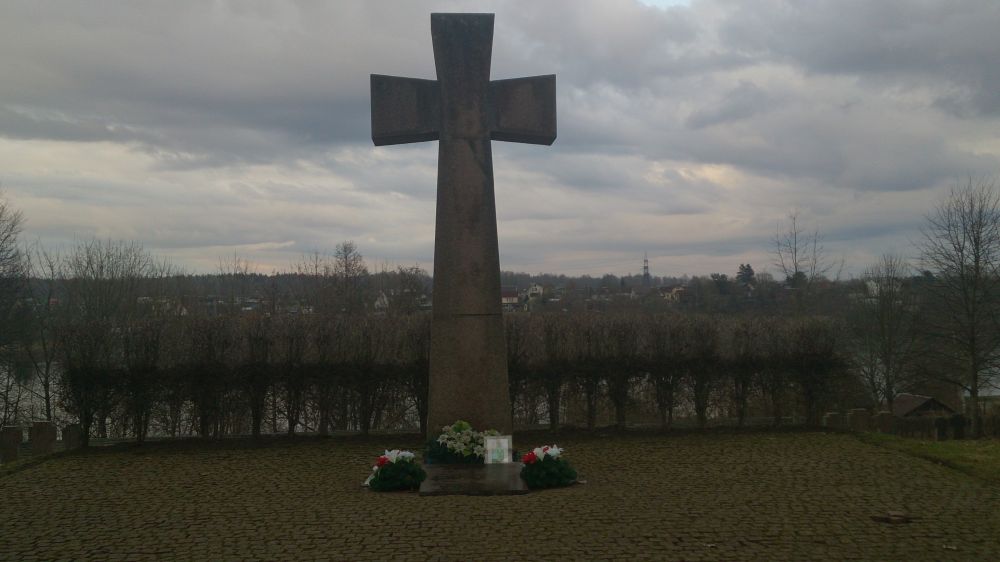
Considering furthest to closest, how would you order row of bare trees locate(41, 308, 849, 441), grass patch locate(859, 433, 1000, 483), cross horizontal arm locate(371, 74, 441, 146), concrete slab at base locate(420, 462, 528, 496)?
row of bare trees locate(41, 308, 849, 441) < cross horizontal arm locate(371, 74, 441, 146) < grass patch locate(859, 433, 1000, 483) < concrete slab at base locate(420, 462, 528, 496)

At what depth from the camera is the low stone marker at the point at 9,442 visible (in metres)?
10.8

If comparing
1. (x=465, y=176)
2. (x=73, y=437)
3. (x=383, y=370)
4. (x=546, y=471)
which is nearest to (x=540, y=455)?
(x=546, y=471)

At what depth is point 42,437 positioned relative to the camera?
450 inches

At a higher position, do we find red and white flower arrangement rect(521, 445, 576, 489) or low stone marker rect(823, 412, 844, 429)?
red and white flower arrangement rect(521, 445, 576, 489)

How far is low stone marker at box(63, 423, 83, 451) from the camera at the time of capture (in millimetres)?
11922

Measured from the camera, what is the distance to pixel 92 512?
7.16m

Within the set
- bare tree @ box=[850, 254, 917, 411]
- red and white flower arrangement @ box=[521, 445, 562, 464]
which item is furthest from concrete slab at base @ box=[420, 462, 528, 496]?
bare tree @ box=[850, 254, 917, 411]

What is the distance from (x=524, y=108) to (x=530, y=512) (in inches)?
225

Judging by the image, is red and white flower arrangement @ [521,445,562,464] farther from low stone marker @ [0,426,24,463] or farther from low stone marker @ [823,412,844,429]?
low stone marker @ [0,426,24,463]

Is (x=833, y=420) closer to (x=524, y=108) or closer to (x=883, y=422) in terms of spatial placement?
(x=883, y=422)

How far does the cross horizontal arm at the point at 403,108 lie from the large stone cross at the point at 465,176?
0.04 ft

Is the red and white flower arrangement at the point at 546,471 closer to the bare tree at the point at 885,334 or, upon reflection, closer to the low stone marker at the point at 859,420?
the low stone marker at the point at 859,420

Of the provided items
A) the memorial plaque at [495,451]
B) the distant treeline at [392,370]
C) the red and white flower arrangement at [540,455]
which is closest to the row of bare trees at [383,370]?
the distant treeline at [392,370]

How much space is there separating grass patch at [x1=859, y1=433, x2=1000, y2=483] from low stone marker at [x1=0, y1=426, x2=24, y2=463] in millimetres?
12736
